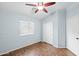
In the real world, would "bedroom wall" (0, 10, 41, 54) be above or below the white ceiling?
below

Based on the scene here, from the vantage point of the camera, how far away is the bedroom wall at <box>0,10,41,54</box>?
2.03m

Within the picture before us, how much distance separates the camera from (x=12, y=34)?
7.29ft

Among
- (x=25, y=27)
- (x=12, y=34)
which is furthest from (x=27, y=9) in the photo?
(x=12, y=34)

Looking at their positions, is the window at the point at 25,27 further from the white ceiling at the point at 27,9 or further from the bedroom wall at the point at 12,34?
the white ceiling at the point at 27,9

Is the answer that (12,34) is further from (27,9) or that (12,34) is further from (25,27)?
(27,9)

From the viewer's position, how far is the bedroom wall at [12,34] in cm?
203

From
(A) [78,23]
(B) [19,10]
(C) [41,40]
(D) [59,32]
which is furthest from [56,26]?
(B) [19,10]

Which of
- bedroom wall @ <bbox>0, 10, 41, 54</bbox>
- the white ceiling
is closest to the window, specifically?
bedroom wall @ <bbox>0, 10, 41, 54</bbox>

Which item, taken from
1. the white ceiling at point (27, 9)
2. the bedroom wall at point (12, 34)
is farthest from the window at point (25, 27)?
the white ceiling at point (27, 9)

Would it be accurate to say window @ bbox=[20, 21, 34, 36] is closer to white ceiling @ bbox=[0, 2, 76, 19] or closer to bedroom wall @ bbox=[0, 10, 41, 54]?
bedroom wall @ bbox=[0, 10, 41, 54]

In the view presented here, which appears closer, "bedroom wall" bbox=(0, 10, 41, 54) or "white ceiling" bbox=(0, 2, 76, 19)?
"white ceiling" bbox=(0, 2, 76, 19)

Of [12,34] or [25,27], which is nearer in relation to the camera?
[25,27]

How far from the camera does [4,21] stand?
219 cm

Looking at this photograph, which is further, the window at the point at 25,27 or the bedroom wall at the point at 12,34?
the bedroom wall at the point at 12,34
